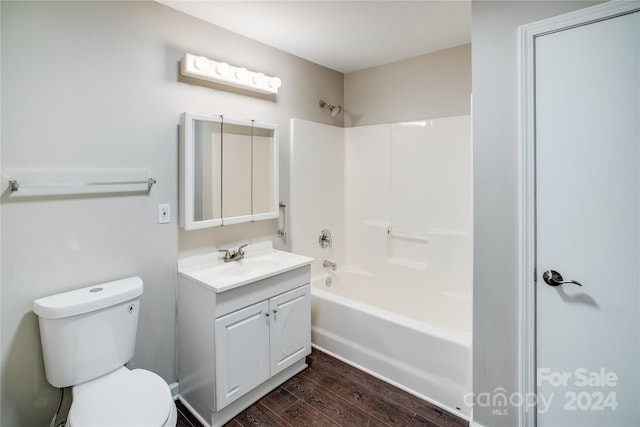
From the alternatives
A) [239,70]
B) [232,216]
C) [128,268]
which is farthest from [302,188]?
[128,268]

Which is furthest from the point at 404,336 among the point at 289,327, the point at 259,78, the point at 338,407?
the point at 259,78

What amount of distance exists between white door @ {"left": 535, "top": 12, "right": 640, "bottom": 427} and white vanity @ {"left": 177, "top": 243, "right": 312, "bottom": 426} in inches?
56.0

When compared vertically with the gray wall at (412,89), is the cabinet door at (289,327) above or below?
below

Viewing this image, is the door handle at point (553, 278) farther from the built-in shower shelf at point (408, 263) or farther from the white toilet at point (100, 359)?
the white toilet at point (100, 359)

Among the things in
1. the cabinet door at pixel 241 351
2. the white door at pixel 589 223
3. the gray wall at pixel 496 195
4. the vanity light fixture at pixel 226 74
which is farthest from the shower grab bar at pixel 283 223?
the white door at pixel 589 223

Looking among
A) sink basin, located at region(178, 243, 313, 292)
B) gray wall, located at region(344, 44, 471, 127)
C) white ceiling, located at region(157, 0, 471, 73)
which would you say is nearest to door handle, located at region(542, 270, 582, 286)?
sink basin, located at region(178, 243, 313, 292)

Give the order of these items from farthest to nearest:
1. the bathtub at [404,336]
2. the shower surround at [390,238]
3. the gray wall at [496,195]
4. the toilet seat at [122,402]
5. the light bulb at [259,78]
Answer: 1. the light bulb at [259,78]
2. the shower surround at [390,238]
3. the bathtub at [404,336]
4. the gray wall at [496,195]
5. the toilet seat at [122,402]

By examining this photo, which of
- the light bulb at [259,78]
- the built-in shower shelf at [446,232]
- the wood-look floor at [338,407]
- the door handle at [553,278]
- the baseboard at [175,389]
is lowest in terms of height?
the wood-look floor at [338,407]

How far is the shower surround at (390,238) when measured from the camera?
86.5 inches

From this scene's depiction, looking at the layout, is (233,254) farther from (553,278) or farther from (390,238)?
(553,278)

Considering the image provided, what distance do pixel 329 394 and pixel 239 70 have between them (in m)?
2.26

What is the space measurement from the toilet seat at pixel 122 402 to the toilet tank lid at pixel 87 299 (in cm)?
36

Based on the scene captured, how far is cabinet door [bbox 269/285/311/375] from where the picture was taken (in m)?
2.11

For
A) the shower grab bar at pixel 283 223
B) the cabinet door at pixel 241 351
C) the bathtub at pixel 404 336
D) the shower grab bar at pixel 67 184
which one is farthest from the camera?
the shower grab bar at pixel 283 223
